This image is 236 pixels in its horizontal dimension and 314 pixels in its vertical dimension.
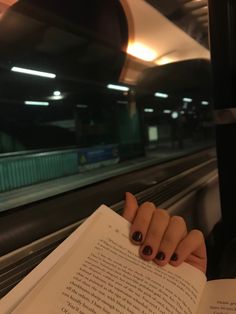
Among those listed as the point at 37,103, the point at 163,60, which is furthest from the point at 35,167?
the point at 163,60

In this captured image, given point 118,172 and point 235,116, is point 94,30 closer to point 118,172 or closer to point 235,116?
point 118,172

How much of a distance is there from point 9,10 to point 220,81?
0.77 meters

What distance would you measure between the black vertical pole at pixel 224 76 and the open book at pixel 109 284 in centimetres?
68

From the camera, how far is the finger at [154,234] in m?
0.66

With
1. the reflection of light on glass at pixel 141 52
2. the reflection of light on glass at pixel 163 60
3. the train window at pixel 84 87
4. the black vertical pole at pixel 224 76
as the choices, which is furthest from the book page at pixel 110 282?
the reflection of light on glass at pixel 163 60

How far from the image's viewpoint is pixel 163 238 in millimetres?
687

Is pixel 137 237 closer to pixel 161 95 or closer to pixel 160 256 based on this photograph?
pixel 160 256

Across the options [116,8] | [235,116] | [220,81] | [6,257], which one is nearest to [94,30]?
[116,8]

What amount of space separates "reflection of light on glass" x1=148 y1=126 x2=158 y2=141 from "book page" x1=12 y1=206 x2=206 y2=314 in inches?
66.2

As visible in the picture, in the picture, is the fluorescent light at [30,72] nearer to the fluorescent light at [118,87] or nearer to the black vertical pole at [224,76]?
the fluorescent light at [118,87]

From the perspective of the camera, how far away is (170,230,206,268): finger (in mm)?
681

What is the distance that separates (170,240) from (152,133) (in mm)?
1759

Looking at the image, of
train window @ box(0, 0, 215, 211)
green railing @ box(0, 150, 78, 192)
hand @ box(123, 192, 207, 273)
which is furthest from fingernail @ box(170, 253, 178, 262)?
green railing @ box(0, 150, 78, 192)

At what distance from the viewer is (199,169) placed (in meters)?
2.20
